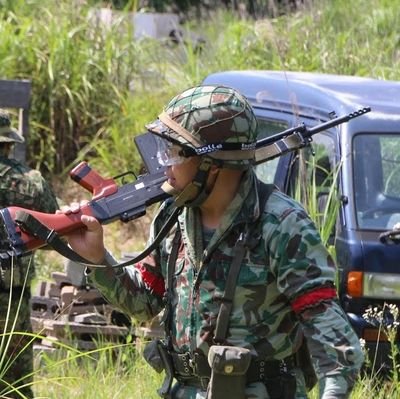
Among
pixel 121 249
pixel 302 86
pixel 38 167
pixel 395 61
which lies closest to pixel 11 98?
pixel 302 86

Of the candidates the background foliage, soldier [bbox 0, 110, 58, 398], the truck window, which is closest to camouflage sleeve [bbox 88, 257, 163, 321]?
soldier [bbox 0, 110, 58, 398]

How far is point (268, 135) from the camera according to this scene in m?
7.00

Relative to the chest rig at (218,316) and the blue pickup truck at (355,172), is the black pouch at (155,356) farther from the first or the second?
the blue pickup truck at (355,172)

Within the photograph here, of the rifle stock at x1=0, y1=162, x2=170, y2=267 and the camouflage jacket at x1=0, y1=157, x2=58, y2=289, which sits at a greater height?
the rifle stock at x1=0, y1=162, x2=170, y2=267

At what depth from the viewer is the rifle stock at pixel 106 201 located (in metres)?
3.78

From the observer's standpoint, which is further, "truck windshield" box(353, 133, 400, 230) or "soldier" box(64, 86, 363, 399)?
"truck windshield" box(353, 133, 400, 230)

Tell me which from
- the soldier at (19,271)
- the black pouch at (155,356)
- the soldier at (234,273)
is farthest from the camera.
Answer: the soldier at (19,271)

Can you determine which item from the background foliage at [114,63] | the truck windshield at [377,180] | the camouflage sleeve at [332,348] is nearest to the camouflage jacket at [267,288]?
the camouflage sleeve at [332,348]

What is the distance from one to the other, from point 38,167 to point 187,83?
170cm

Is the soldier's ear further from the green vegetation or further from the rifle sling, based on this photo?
the green vegetation

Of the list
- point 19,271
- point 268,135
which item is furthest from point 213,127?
point 268,135

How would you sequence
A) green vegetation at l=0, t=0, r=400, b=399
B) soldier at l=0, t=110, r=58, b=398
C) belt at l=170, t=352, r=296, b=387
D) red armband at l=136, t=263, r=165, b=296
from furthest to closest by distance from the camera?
green vegetation at l=0, t=0, r=400, b=399 → soldier at l=0, t=110, r=58, b=398 → red armband at l=136, t=263, r=165, b=296 → belt at l=170, t=352, r=296, b=387

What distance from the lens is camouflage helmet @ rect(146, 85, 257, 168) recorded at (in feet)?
11.5

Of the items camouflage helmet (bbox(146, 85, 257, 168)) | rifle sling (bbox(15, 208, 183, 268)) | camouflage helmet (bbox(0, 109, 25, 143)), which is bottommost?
rifle sling (bbox(15, 208, 183, 268))
